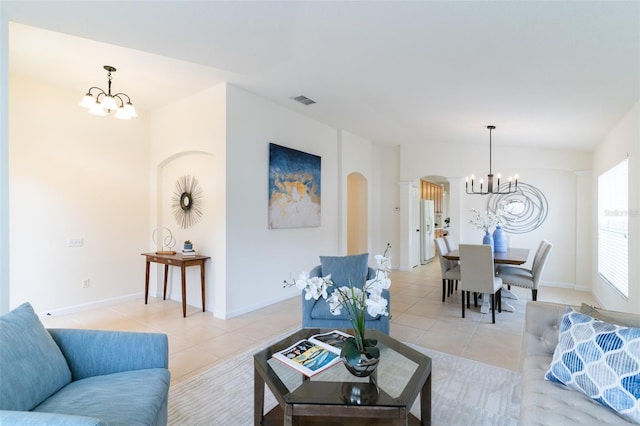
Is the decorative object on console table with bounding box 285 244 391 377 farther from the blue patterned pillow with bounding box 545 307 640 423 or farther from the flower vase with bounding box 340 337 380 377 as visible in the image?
the blue patterned pillow with bounding box 545 307 640 423

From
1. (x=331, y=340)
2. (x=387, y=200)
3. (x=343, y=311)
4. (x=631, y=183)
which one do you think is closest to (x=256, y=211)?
(x=343, y=311)

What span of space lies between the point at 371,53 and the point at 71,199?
4.16m

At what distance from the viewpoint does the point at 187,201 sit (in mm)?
4594

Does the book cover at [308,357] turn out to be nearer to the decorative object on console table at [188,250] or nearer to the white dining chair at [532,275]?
the decorative object on console table at [188,250]

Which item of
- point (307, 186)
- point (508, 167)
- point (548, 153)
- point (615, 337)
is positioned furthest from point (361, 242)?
point (615, 337)

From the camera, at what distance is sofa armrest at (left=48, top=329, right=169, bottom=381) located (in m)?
1.74

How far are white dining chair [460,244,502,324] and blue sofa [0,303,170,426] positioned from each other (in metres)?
3.40

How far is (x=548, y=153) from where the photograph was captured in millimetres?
5645

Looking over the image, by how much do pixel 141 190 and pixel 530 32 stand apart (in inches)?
202

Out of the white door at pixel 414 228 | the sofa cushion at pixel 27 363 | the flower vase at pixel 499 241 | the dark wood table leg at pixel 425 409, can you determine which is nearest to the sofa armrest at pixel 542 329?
the dark wood table leg at pixel 425 409

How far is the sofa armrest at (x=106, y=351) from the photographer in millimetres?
1736

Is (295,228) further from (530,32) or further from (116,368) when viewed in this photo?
(530,32)

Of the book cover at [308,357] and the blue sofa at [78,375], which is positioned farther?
the book cover at [308,357]

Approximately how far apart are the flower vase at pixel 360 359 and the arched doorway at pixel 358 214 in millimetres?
5418
